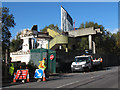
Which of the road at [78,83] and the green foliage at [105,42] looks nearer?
the road at [78,83]

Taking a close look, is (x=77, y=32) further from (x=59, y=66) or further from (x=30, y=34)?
(x=59, y=66)

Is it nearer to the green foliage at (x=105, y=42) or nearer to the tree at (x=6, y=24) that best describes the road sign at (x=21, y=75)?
the tree at (x=6, y=24)

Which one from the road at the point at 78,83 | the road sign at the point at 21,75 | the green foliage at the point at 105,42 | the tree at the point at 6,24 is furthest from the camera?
the green foliage at the point at 105,42

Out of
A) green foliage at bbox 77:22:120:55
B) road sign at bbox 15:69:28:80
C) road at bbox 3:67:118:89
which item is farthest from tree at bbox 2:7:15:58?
green foliage at bbox 77:22:120:55

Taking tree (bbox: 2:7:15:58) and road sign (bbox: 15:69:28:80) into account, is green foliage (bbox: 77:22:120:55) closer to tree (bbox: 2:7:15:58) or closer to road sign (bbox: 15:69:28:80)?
tree (bbox: 2:7:15:58)

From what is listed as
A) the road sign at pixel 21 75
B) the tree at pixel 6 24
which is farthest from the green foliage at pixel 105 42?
the road sign at pixel 21 75

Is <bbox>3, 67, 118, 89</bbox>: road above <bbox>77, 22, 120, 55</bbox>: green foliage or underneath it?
underneath

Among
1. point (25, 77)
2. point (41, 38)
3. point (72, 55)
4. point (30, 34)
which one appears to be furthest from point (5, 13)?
point (41, 38)

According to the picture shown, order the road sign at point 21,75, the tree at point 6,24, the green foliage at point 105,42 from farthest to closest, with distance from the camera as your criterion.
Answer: the green foliage at point 105,42, the tree at point 6,24, the road sign at point 21,75

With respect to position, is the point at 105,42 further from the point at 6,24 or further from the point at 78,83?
the point at 78,83

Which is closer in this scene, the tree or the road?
the road

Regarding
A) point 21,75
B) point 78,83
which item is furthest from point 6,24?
point 78,83

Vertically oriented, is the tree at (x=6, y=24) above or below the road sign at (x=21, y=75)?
above

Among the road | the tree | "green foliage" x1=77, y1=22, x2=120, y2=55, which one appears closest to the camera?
the road
